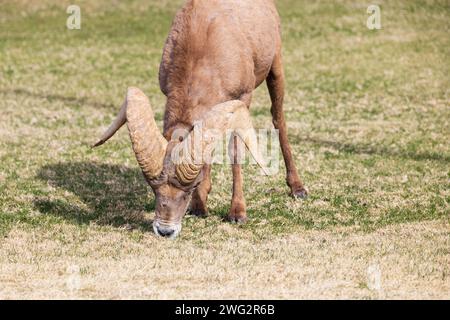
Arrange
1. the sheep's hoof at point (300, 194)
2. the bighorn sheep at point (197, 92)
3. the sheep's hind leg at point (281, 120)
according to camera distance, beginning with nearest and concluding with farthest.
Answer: the bighorn sheep at point (197, 92), the sheep's hoof at point (300, 194), the sheep's hind leg at point (281, 120)

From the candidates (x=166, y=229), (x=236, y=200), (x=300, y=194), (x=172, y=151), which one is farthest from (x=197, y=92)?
(x=300, y=194)

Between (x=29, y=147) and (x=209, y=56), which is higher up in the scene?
(x=209, y=56)

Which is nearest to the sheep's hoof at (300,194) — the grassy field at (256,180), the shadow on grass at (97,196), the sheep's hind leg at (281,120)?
the sheep's hind leg at (281,120)

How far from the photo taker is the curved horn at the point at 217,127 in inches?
368

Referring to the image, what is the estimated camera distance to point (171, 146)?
9.47 m

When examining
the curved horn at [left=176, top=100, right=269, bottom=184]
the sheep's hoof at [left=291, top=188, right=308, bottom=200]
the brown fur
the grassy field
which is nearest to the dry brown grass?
the grassy field

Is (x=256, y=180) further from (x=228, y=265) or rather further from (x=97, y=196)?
(x=228, y=265)

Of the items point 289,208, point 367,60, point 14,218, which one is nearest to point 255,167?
point 289,208

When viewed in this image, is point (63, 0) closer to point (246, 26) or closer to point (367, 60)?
point (367, 60)

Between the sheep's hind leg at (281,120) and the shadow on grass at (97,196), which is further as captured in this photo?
the sheep's hind leg at (281,120)

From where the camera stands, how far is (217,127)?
30.9 feet

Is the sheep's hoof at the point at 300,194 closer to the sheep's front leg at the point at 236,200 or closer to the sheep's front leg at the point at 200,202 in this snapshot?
the sheep's front leg at the point at 236,200

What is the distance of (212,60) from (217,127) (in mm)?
1033

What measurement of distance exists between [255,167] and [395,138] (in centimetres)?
311
